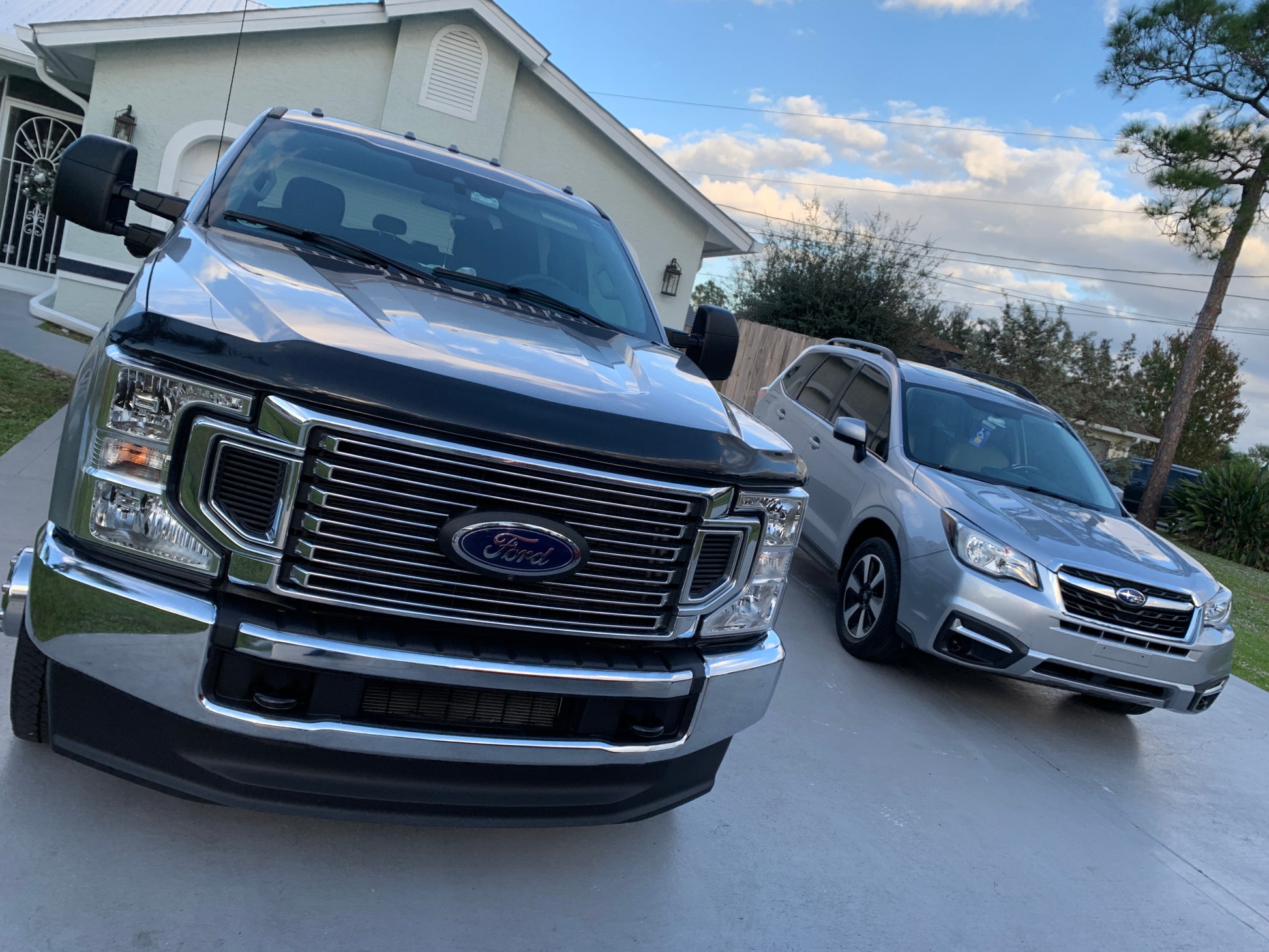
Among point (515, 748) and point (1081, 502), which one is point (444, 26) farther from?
point (515, 748)

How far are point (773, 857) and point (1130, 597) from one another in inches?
98.8

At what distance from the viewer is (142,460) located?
2.12m

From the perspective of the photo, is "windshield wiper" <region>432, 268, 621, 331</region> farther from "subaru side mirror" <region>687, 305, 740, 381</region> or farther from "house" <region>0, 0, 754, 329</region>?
"house" <region>0, 0, 754, 329</region>

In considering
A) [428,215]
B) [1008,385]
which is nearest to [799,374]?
[1008,385]

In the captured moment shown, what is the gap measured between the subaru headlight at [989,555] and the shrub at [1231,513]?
15351 millimetres

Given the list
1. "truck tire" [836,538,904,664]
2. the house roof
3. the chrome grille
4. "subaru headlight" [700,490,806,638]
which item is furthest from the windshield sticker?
the house roof

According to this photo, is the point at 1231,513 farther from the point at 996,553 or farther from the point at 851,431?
the point at 996,553

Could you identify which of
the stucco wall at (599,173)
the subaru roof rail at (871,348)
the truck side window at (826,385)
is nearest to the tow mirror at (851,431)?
the subaru roof rail at (871,348)

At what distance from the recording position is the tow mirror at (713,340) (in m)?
4.42

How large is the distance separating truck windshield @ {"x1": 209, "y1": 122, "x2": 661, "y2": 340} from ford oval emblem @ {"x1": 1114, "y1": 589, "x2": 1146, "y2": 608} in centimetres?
264

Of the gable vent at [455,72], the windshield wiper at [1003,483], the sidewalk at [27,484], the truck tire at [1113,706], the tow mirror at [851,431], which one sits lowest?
the sidewalk at [27,484]

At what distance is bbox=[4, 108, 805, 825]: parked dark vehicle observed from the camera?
6.88 feet

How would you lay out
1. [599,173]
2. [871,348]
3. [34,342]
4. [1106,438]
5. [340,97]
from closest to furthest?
[871,348]
[34,342]
[340,97]
[599,173]
[1106,438]

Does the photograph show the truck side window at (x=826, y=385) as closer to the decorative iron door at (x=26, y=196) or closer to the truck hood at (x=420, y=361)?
the truck hood at (x=420, y=361)
